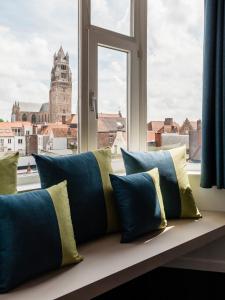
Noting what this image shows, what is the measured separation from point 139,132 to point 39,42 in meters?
1.01

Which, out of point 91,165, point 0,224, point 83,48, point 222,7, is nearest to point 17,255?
point 0,224

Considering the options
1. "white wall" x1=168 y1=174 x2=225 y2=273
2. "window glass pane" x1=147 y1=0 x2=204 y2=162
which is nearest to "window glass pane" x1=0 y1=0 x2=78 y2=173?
"window glass pane" x1=147 y1=0 x2=204 y2=162

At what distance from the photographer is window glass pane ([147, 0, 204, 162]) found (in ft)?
9.85

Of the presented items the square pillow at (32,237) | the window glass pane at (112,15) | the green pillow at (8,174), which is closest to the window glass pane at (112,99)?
the window glass pane at (112,15)

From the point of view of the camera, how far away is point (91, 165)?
2.26 meters

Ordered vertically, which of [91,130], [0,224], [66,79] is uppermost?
[66,79]

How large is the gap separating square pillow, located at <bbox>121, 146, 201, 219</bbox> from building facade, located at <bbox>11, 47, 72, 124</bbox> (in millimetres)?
462

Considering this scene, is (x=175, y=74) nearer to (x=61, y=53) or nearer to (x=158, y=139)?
(x=158, y=139)

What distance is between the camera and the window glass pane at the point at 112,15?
2682 mm

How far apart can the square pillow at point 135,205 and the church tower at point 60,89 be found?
0.55 m

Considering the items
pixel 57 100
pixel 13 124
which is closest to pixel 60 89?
pixel 57 100

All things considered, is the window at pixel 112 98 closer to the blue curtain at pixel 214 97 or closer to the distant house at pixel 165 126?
the distant house at pixel 165 126

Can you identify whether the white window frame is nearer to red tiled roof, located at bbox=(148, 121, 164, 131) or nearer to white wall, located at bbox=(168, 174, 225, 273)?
red tiled roof, located at bbox=(148, 121, 164, 131)

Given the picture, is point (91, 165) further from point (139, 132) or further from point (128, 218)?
point (139, 132)
